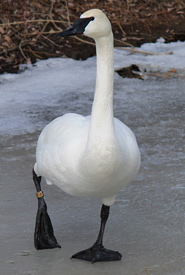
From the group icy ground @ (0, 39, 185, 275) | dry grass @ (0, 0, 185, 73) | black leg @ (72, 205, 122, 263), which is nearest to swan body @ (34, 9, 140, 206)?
black leg @ (72, 205, 122, 263)

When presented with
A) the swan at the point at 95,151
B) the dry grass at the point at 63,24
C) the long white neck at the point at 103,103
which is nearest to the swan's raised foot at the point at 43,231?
the swan at the point at 95,151

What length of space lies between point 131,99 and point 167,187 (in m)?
2.40

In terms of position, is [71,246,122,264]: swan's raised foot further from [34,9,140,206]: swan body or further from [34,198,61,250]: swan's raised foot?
[34,9,140,206]: swan body

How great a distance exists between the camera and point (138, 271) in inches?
150

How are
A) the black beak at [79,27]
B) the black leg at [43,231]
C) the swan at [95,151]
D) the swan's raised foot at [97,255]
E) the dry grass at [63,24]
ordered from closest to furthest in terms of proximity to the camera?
the black beak at [79,27] < the swan at [95,151] < the swan's raised foot at [97,255] < the black leg at [43,231] < the dry grass at [63,24]

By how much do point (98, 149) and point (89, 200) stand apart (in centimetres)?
137

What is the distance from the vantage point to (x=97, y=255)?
3.99 metres

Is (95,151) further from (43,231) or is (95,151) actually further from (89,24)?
(43,231)

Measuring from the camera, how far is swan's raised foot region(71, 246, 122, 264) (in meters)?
3.99

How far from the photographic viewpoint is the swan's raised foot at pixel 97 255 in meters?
3.99

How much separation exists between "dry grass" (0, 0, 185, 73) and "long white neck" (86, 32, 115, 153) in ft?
16.1

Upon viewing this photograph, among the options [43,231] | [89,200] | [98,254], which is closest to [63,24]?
[89,200]

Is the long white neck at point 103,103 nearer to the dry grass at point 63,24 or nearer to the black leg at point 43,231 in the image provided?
the black leg at point 43,231

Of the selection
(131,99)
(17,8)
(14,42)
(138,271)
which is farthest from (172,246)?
(17,8)
